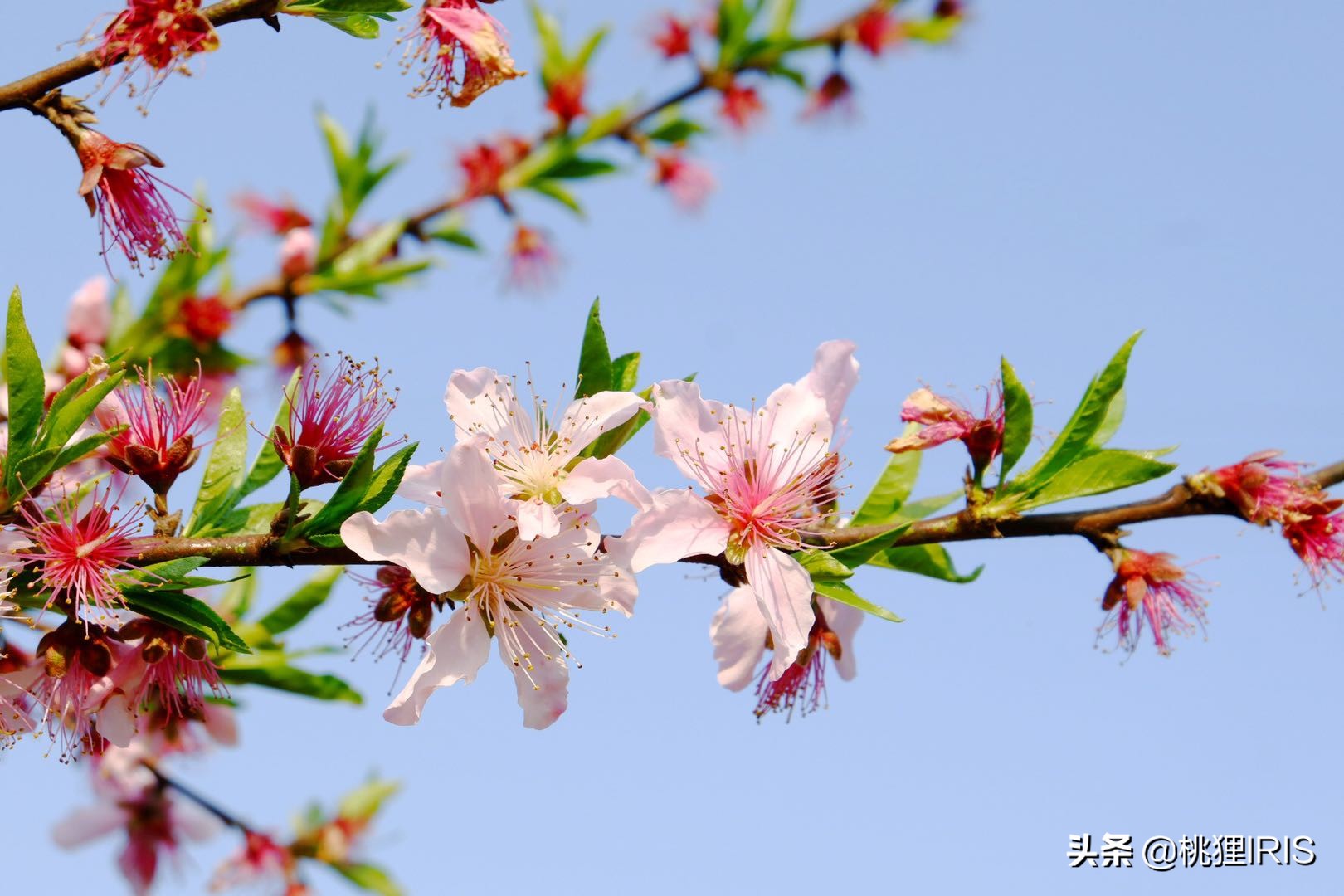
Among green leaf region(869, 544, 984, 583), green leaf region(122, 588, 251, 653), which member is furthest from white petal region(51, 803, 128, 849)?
green leaf region(869, 544, 984, 583)

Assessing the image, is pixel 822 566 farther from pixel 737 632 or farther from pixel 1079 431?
pixel 1079 431

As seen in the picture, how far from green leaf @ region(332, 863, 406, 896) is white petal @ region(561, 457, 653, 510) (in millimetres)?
2594

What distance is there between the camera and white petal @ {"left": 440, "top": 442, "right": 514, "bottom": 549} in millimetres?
1842

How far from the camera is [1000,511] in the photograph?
218cm

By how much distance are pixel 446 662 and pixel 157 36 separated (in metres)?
1.17

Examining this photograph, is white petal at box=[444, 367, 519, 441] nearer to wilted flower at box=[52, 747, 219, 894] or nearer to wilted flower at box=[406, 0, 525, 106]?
wilted flower at box=[406, 0, 525, 106]

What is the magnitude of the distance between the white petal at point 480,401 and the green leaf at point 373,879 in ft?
8.10

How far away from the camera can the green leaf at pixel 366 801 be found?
15.2 ft

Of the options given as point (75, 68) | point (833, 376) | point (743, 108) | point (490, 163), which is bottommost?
point (833, 376)

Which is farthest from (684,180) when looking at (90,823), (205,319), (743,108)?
(90,823)

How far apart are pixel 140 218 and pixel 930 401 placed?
1527mm

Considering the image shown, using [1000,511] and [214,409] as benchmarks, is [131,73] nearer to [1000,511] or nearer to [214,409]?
[214,409]

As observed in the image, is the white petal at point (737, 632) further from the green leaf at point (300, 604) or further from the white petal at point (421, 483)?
the green leaf at point (300, 604)

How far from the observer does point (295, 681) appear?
9.53 ft
